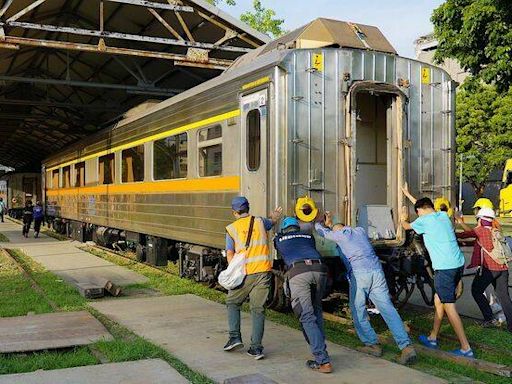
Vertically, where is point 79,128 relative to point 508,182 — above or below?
above

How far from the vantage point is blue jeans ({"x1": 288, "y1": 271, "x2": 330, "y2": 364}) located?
18.2 ft


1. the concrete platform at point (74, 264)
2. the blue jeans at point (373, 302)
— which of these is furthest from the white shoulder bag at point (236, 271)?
the concrete platform at point (74, 264)

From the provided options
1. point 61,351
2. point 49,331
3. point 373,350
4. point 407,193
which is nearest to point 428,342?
point 373,350

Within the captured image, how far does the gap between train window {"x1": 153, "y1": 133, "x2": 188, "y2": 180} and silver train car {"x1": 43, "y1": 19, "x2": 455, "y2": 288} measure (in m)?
0.02

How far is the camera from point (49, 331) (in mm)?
6992

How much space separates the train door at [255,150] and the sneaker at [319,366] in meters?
2.27

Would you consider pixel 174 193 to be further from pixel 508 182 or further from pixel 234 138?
pixel 508 182

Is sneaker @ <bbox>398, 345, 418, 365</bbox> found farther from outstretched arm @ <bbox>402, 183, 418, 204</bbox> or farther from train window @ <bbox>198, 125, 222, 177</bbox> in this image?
train window @ <bbox>198, 125, 222, 177</bbox>

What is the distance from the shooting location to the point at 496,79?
1430 centimetres

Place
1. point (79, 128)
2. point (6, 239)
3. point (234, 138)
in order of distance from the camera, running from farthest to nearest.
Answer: point (79, 128) → point (6, 239) → point (234, 138)

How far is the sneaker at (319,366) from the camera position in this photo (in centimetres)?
552

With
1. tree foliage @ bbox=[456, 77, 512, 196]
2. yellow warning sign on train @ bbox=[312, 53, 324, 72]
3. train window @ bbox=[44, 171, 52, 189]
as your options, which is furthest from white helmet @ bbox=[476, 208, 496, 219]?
tree foliage @ bbox=[456, 77, 512, 196]

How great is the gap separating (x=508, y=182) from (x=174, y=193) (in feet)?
Answer: 78.5

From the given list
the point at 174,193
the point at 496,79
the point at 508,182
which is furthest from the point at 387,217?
the point at 508,182
